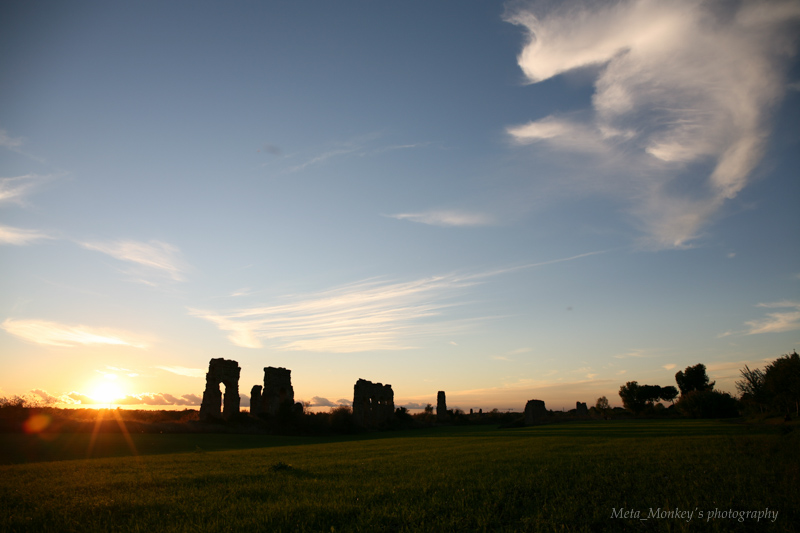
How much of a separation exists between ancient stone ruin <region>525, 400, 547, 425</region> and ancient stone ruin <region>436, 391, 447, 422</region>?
682 inches

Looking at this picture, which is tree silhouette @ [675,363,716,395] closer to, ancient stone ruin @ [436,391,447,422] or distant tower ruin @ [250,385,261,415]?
ancient stone ruin @ [436,391,447,422]

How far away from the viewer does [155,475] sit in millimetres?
9766

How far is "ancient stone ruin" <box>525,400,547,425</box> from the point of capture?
147 feet

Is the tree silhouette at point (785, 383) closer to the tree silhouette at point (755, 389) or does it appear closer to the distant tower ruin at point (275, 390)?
the tree silhouette at point (755, 389)

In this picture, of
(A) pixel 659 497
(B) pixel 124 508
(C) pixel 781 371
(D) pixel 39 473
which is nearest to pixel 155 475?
(D) pixel 39 473

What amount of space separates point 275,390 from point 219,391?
5451 mm

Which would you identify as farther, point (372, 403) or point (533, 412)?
point (372, 403)

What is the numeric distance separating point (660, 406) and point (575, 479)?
222 ft

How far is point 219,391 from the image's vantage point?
35.9 m

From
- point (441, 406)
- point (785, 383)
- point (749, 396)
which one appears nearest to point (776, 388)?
point (785, 383)

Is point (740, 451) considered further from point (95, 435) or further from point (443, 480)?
point (95, 435)

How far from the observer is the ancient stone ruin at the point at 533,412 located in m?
44.8

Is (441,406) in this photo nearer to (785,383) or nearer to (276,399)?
(276,399)

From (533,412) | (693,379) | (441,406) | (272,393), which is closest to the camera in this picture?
(272,393)
